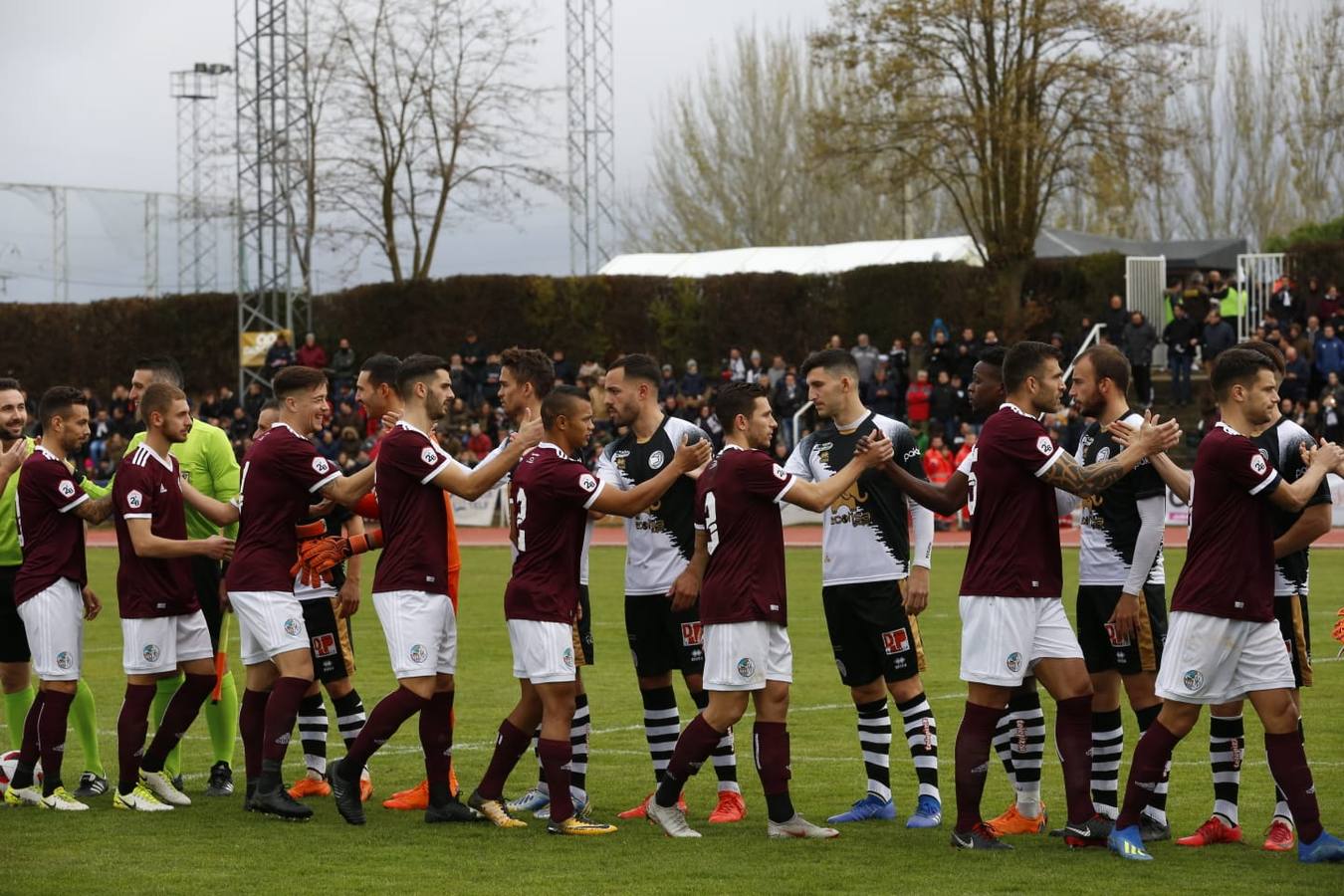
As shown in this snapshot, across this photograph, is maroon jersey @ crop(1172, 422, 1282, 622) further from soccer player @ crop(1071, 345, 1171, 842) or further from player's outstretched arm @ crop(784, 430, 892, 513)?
player's outstretched arm @ crop(784, 430, 892, 513)

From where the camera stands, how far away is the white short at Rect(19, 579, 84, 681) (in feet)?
32.0

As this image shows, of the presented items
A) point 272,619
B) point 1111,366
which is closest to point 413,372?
point 272,619

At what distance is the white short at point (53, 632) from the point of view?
9.74 m

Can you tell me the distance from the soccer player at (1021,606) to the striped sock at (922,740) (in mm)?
794

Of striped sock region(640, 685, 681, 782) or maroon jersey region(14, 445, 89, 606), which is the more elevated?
maroon jersey region(14, 445, 89, 606)

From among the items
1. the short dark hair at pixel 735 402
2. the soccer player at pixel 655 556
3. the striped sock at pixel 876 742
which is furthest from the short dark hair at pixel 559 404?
the striped sock at pixel 876 742

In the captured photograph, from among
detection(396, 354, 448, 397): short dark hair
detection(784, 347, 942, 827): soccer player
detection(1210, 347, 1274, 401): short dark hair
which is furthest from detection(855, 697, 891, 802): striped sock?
detection(396, 354, 448, 397): short dark hair

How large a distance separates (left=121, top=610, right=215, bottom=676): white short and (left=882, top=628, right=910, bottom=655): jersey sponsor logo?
3790 millimetres

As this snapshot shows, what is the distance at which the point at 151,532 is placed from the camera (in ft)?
31.6

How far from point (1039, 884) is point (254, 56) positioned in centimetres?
3573

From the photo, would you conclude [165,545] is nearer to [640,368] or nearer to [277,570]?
[277,570]

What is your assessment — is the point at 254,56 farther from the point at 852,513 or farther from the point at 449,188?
the point at 852,513

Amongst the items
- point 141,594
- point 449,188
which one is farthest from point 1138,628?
point 449,188

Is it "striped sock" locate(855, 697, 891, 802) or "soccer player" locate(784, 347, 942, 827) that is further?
"striped sock" locate(855, 697, 891, 802)
